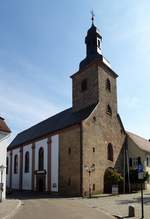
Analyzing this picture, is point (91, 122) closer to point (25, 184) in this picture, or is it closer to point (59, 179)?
point (59, 179)

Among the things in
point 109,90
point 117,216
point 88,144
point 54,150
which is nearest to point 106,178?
point 88,144

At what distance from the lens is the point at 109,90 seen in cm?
4194

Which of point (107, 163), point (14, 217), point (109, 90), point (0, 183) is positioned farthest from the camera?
point (109, 90)

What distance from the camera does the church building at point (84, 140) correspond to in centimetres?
3566

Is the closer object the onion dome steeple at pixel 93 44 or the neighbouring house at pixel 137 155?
the onion dome steeple at pixel 93 44

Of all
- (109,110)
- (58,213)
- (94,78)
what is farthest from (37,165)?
(58,213)

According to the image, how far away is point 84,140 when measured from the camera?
117 feet

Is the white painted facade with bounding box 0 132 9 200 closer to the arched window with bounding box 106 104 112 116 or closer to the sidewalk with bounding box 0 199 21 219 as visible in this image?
the sidewalk with bounding box 0 199 21 219

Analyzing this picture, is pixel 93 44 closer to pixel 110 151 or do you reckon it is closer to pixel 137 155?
pixel 110 151

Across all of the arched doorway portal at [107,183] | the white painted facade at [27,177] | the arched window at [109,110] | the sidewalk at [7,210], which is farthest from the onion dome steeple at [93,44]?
the sidewalk at [7,210]

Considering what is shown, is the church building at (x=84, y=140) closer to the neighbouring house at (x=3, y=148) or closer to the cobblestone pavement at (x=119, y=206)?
the cobblestone pavement at (x=119, y=206)

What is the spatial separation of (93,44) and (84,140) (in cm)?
1416

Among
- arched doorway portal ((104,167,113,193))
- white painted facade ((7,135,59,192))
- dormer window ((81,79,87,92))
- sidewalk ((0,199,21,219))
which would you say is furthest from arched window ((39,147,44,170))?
sidewalk ((0,199,21,219))

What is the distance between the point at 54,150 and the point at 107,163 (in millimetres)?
7270
